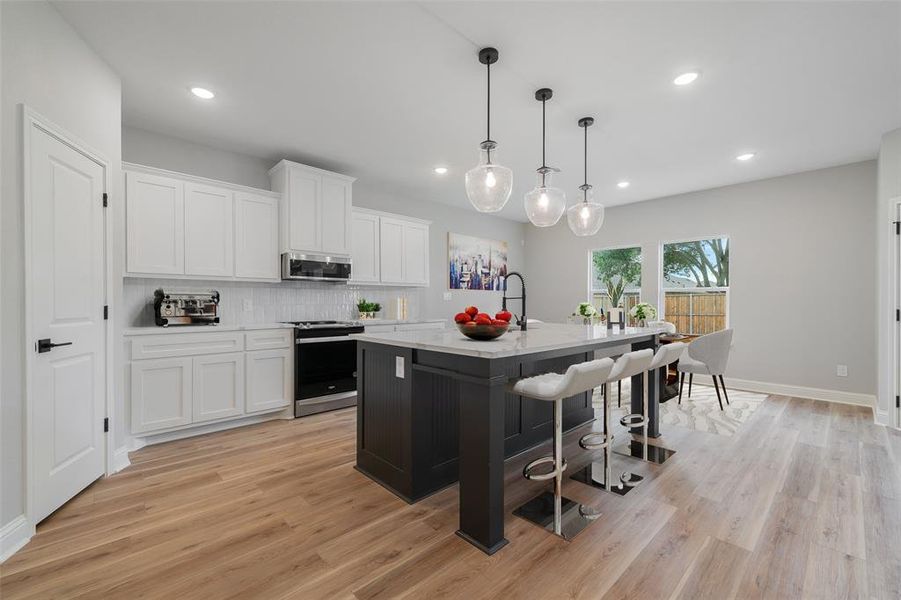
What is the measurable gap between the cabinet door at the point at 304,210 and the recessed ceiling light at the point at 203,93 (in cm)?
112

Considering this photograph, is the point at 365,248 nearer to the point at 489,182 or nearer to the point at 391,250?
the point at 391,250

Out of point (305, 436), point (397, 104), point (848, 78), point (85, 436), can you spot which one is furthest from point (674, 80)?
point (85, 436)

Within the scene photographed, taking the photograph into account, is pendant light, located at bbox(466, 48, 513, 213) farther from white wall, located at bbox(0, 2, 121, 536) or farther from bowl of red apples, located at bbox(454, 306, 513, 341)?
white wall, located at bbox(0, 2, 121, 536)

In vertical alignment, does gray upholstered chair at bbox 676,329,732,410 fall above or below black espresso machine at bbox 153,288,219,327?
below

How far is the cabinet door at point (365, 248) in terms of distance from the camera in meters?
4.96

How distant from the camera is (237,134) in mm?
3705

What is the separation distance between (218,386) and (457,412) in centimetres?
233

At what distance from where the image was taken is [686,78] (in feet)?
9.12

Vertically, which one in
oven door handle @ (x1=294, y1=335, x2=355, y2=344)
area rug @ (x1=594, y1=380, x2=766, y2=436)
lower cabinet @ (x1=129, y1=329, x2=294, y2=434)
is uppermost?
oven door handle @ (x1=294, y1=335, x2=355, y2=344)

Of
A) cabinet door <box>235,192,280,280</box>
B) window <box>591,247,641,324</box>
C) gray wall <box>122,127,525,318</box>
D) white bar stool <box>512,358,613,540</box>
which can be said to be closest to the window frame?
window <box>591,247,641,324</box>

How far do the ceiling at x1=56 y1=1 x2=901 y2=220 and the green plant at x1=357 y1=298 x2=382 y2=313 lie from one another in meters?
1.75

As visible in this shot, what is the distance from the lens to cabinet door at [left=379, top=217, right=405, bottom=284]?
5238 mm

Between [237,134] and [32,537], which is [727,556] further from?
[237,134]

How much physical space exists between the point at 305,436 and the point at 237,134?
112 inches
